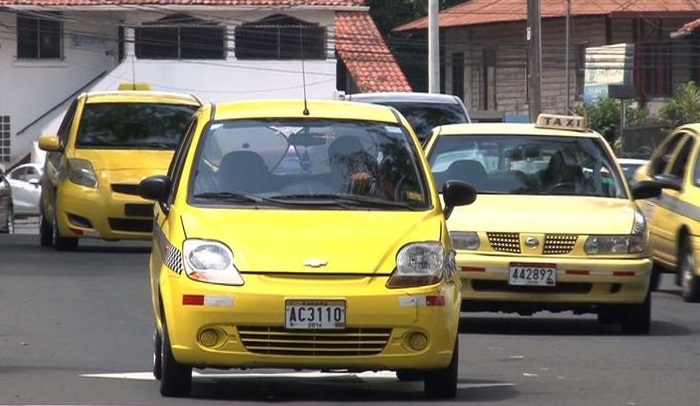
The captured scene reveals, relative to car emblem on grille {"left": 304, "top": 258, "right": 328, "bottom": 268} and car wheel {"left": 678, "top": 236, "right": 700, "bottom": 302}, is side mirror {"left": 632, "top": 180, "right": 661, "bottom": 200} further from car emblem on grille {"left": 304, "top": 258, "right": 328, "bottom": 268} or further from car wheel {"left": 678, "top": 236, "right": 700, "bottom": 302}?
car emblem on grille {"left": 304, "top": 258, "right": 328, "bottom": 268}

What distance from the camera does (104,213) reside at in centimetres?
2144

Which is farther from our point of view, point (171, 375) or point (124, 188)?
point (124, 188)

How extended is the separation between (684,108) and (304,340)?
42053 mm

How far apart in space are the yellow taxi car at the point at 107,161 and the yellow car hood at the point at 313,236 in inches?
422

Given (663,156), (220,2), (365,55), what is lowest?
(663,156)

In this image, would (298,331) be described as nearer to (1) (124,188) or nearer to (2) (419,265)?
(2) (419,265)

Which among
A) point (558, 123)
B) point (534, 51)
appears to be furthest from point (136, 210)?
point (534, 51)

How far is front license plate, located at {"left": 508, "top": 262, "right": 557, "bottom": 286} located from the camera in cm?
1395

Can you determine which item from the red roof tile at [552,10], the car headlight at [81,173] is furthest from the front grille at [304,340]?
the red roof tile at [552,10]

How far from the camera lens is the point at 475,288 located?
14008 mm

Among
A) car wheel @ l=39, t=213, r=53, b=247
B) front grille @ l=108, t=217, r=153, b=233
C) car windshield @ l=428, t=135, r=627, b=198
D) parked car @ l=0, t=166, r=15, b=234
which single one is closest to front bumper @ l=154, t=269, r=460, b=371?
car windshield @ l=428, t=135, r=627, b=198

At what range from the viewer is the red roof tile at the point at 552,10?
185 feet

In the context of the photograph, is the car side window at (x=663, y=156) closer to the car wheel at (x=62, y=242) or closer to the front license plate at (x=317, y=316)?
the car wheel at (x=62, y=242)

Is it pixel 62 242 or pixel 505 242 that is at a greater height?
pixel 505 242
